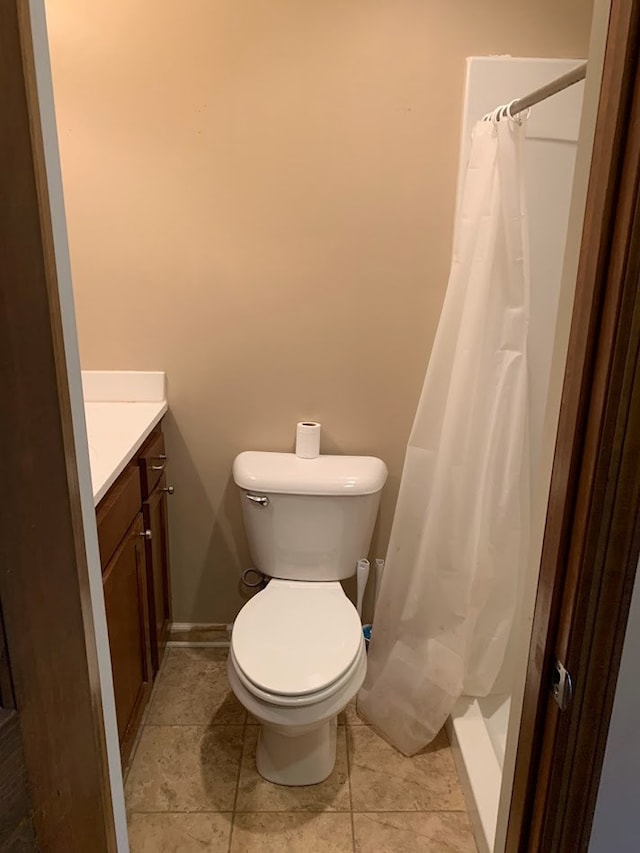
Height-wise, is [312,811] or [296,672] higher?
[296,672]

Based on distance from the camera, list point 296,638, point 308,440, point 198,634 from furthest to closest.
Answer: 1. point 198,634
2. point 308,440
3. point 296,638

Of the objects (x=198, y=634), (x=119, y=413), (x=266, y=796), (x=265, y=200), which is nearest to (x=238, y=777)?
(x=266, y=796)

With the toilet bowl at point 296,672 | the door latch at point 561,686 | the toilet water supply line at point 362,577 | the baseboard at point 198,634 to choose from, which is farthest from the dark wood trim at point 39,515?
the baseboard at point 198,634

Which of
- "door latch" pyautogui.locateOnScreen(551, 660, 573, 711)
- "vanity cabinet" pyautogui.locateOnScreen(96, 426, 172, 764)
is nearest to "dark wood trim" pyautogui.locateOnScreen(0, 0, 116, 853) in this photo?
"door latch" pyautogui.locateOnScreen(551, 660, 573, 711)

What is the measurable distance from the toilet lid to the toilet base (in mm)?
255

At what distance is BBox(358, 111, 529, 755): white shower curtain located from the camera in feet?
5.65

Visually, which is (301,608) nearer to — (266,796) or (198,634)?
(266,796)

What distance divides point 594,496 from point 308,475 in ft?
4.44

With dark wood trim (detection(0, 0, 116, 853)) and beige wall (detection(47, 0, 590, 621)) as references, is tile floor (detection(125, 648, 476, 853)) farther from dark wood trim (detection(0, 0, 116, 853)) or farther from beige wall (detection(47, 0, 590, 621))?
dark wood trim (detection(0, 0, 116, 853))

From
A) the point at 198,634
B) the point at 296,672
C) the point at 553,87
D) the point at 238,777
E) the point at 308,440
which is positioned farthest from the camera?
the point at 198,634

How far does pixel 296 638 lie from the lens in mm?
1752

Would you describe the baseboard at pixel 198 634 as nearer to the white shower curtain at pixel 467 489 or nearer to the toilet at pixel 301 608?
the toilet at pixel 301 608

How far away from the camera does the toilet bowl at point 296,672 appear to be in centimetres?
161

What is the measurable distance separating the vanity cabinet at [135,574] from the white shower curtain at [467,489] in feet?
2.30
